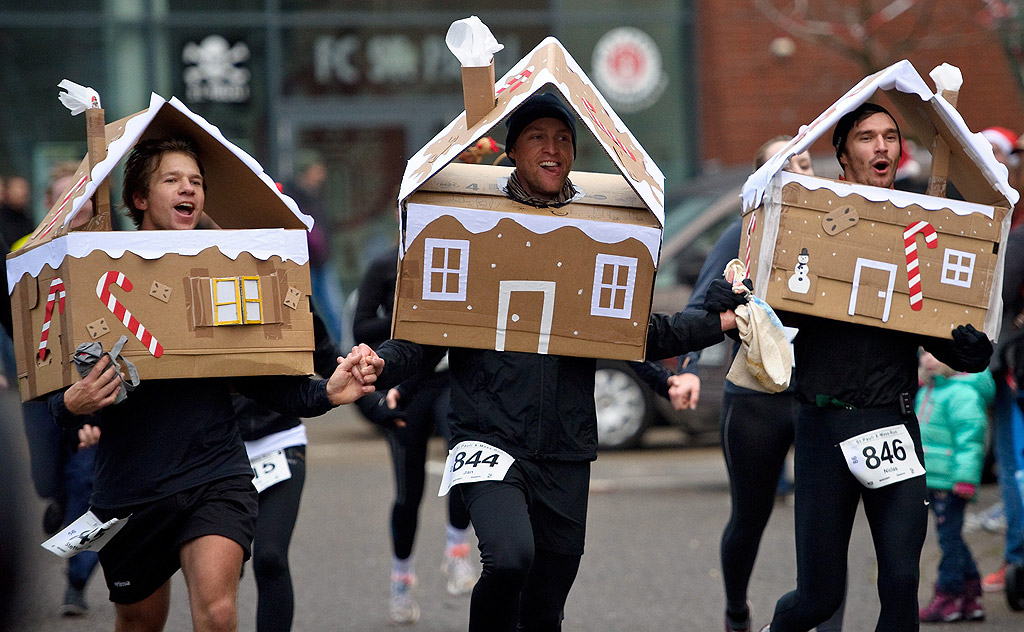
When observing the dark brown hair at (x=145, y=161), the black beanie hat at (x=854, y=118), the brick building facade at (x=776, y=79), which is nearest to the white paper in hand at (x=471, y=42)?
the dark brown hair at (x=145, y=161)

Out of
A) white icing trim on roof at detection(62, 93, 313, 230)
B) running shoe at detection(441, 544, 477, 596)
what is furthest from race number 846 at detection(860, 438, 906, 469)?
running shoe at detection(441, 544, 477, 596)

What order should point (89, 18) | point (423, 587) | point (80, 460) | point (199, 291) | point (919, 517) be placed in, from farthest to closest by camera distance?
point (89, 18) < point (423, 587) < point (80, 460) < point (919, 517) < point (199, 291)

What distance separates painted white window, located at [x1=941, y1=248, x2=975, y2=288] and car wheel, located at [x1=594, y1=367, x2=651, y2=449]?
19.5ft

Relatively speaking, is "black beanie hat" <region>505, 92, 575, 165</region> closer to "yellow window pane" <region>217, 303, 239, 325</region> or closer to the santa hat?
"yellow window pane" <region>217, 303, 239, 325</region>

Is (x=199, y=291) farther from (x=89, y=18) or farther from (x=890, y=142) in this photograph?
(x=89, y=18)

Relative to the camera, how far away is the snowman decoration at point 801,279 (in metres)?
4.46

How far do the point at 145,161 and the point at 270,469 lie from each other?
134 cm

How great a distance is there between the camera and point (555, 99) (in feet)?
14.6

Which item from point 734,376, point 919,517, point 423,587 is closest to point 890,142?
point 734,376

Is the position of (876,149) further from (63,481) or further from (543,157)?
(63,481)

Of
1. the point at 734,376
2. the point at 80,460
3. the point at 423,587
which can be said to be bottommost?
the point at 423,587

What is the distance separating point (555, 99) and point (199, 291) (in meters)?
1.31

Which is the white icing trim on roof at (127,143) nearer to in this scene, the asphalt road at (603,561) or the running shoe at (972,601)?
the asphalt road at (603,561)

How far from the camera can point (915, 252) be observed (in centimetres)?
453
